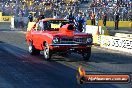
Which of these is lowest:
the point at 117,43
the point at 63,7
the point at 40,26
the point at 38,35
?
the point at 117,43

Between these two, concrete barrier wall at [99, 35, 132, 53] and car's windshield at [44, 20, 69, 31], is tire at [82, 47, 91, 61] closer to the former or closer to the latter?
car's windshield at [44, 20, 69, 31]

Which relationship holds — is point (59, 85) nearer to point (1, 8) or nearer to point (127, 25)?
point (127, 25)

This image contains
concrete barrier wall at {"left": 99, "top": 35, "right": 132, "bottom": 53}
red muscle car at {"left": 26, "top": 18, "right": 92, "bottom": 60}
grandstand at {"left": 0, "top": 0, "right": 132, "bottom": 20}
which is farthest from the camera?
grandstand at {"left": 0, "top": 0, "right": 132, "bottom": 20}

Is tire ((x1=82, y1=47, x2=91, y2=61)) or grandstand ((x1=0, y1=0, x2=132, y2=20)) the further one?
Answer: grandstand ((x1=0, y1=0, x2=132, y2=20))

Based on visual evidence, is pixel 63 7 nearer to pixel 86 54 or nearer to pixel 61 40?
pixel 86 54

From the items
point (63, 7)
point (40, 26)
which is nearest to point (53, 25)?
point (40, 26)

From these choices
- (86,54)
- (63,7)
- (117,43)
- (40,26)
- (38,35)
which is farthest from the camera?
(63,7)

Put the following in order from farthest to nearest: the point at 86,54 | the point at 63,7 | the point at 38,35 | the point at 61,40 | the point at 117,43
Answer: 1. the point at 63,7
2. the point at 117,43
3. the point at 38,35
4. the point at 86,54
5. the point at 61,40

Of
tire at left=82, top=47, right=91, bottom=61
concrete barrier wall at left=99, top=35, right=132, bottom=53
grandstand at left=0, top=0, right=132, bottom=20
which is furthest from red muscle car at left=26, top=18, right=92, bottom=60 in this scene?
grandstand at left=0, top=0, right=132, bottom=20

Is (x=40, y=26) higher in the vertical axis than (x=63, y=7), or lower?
higher

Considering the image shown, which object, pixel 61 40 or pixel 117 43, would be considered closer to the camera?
pixel 61 40

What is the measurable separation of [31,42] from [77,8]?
3052 centimetres

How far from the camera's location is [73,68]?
1305 centimetres

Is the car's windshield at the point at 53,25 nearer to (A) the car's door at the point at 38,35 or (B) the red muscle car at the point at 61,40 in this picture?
(B) the red muscle car at the point at 61,40
